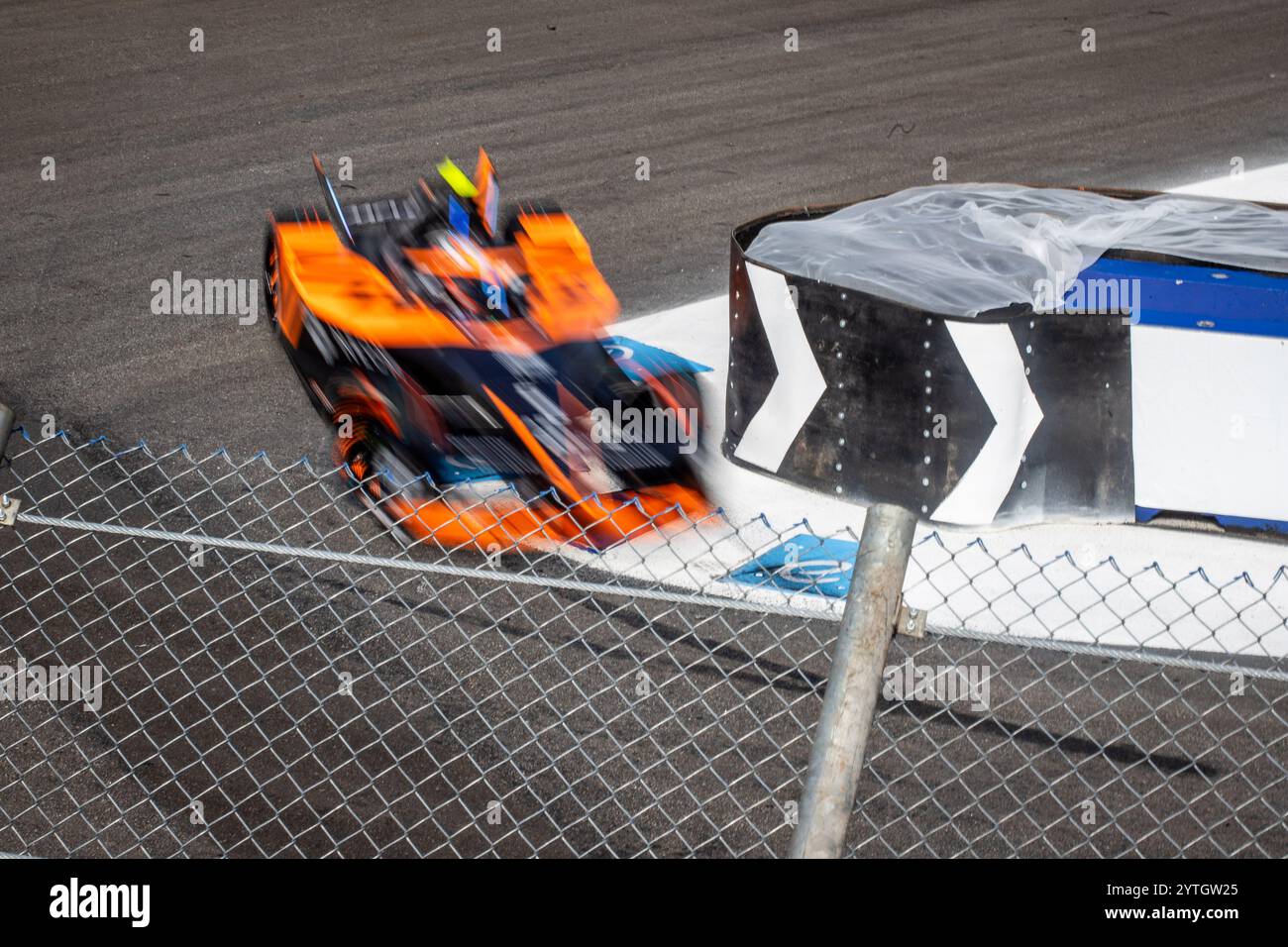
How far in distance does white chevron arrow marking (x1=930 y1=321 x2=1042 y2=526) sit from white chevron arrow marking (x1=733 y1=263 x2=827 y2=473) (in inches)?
24.4

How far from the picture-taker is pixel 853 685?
1.93 metres

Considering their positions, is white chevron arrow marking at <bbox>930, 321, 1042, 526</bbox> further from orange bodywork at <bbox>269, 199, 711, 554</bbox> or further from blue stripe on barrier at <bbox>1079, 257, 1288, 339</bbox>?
orange bodywork at <bbox>269, 199, 711, 554</bbox>

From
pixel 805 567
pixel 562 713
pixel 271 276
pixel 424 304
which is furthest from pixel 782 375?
pixel 271 276

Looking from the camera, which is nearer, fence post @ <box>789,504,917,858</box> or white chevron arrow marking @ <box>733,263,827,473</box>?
fence post @ <box>789,504,917,858</box>

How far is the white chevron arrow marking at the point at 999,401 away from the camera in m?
4.98

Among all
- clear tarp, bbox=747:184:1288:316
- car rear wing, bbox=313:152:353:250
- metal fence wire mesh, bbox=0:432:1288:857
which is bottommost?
metal fence wire mesh, bbox=0:432:1288:857

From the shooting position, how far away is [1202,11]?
14438 millimetres

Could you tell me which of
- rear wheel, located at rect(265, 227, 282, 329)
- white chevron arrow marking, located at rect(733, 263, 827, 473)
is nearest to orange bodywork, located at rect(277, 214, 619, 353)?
rear wheel, located at rect(265, 227, 282, 329)

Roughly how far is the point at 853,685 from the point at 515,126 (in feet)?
31.1

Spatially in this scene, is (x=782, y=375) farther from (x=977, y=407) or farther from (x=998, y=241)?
(x=998, y=241)

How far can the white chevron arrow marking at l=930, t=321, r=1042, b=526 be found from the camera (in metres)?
4.98

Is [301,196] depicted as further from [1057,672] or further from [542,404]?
[1057,672]

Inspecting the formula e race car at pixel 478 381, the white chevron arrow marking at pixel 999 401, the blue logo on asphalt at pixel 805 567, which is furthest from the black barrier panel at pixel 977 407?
the formula e race car at pixel 478 381
